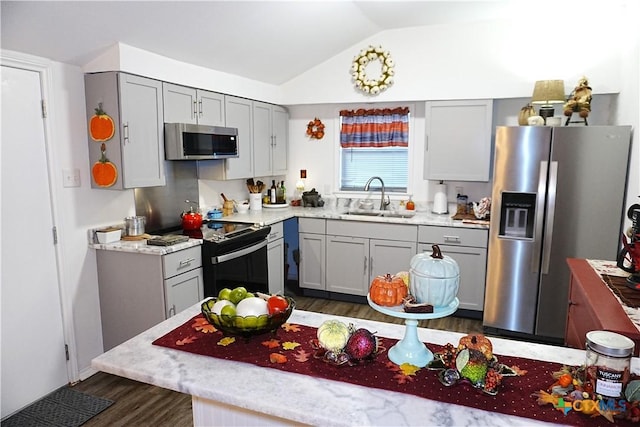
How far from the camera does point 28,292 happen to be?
2.67 m

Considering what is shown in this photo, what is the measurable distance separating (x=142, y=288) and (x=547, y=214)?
119 inches

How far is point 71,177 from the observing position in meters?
2.84

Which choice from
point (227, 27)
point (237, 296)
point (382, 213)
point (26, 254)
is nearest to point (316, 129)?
point (382, 213)

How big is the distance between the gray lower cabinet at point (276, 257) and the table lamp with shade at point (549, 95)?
2.51 metres

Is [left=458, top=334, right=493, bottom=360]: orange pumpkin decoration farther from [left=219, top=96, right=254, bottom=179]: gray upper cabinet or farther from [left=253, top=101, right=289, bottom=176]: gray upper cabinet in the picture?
[left=253, top=101, right=289, bottom=176]: gray upper cabinet

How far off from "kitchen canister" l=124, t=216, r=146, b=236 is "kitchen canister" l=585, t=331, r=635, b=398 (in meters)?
2.90

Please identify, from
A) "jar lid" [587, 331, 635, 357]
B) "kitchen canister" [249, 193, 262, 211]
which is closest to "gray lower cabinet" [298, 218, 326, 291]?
"kitchen canister" [249, 193, 262, 211]

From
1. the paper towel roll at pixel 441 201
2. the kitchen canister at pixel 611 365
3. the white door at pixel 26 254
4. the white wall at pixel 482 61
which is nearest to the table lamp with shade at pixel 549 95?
the white wall at pixel 482 61

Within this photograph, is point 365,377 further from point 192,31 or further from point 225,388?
point 192,31

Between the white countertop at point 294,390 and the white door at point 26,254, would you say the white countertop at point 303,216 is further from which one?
the white countertop at point 294,390

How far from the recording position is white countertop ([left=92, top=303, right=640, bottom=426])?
109 cm

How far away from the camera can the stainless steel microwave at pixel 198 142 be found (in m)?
3.16

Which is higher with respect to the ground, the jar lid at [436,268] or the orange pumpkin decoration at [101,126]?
the orange pumpkin decoration at [101,126]

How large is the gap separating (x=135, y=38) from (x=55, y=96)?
0.62 meters
